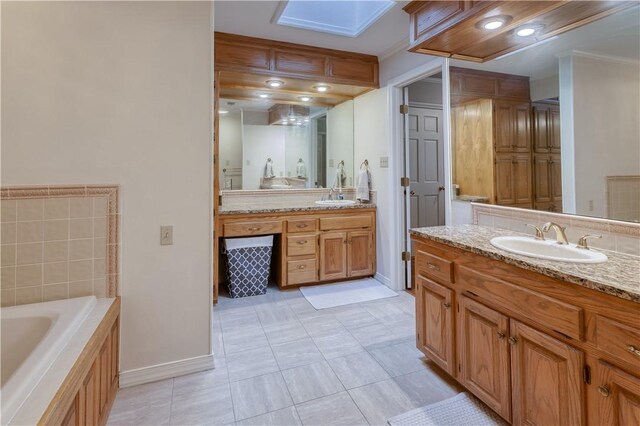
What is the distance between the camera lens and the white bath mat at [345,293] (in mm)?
3189

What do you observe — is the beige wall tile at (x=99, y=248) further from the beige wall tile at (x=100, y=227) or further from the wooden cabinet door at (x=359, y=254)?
the wooden cabinet door at (x=359, y=254)

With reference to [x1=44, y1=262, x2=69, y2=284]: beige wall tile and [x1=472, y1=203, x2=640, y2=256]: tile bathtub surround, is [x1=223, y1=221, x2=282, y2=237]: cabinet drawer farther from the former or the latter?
[x1=472, y1=203, x2=640, y2=256]: tile bathtub surround

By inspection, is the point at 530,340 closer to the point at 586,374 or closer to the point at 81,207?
the point at 586,374

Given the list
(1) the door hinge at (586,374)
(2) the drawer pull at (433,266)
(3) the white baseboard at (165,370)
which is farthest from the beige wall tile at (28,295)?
(1) the door hinge at (586,374)

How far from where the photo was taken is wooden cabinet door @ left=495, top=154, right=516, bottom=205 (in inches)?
84.3

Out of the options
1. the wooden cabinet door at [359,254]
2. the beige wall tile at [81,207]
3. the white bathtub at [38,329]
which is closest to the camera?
the white bathtub at [38,329]

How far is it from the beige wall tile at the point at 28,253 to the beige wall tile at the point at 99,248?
0.79 feet

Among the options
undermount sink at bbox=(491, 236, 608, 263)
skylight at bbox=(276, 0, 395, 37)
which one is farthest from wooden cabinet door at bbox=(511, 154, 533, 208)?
skylight at bbox=(276, 0, 395, 37)

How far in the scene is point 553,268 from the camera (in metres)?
1.24

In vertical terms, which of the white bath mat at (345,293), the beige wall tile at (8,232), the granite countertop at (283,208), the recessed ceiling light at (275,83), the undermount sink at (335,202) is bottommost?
the white bath mat at (345,293)

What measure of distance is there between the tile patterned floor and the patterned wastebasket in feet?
1.68

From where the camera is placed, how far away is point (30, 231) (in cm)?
168

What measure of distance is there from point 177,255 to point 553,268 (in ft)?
6.24

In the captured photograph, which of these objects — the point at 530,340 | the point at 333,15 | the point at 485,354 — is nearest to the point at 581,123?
the point at 530,340
